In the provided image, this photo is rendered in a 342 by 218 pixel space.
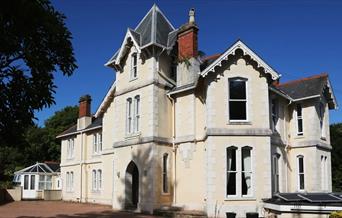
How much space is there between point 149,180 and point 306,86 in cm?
1226

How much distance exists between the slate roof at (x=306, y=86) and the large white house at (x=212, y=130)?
0.24ft

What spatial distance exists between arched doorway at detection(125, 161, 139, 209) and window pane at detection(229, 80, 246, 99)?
7.97 metres

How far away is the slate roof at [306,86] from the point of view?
84.2ft

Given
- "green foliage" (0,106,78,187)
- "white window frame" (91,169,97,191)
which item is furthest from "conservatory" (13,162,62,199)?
"green foliage" (0,106,78,187)

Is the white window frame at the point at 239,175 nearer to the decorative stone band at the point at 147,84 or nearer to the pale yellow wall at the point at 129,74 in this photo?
the decorative stone band at the point at 147,84

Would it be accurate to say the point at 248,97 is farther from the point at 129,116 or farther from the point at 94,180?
the point at 94,180

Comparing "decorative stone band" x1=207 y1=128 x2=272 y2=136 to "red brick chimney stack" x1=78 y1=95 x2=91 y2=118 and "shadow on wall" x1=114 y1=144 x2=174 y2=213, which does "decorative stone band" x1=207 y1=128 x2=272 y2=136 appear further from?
"red brick chimney stack" x1=78 y1=95 x2=91 y2=118

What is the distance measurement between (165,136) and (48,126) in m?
46.0

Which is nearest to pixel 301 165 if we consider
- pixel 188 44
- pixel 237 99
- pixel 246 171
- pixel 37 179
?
pixel 246 171

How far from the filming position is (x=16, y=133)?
28.3 feet

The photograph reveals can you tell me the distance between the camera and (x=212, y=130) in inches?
829

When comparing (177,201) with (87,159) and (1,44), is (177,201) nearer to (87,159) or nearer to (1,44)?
(87,159)

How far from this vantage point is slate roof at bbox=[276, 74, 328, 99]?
25656mm

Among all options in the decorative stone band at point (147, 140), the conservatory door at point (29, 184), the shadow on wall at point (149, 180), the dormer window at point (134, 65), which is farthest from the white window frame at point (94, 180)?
the conservatory door at point (29, 184)
